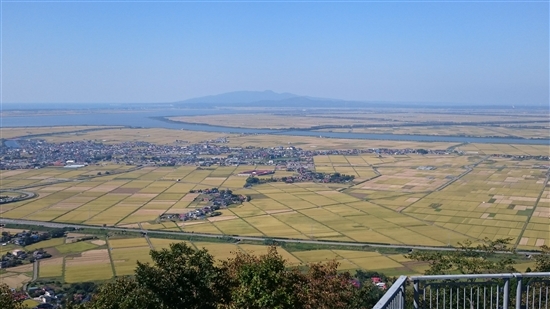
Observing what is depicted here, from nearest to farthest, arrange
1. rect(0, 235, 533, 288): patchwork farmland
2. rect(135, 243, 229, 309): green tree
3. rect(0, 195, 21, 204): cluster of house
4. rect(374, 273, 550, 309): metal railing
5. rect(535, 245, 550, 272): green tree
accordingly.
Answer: rect(374, 273, 550, 309): metal railing < rect(135, 243, 229, 309): green tree < rect(535, 245, 550, 272): green tree < rect(0, 235, 533, 288): patchwork farmland < rect(0, 195, 21, 204): cluster of house

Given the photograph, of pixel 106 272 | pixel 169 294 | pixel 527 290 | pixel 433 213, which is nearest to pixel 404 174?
pixel 433 213

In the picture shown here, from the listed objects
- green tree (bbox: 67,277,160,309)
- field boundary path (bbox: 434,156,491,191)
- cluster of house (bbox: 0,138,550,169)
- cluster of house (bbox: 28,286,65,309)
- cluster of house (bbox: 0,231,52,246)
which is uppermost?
green tree (bbox: 67,277,160,309)

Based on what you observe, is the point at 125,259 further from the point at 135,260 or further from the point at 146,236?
the point at 146,236

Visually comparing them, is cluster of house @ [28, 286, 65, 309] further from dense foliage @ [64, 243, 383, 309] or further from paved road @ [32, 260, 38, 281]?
dense foliage @ [64, 243, 383, 309]

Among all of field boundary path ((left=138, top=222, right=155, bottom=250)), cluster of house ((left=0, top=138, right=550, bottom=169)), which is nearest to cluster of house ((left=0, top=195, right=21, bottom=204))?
field boundary path ((left=138, top=222, right=155, bottom=250))

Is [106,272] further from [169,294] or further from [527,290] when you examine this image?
[527,290]

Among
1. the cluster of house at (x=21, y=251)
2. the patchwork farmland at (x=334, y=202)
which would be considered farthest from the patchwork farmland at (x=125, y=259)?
the cluster of house at (x=21, y=251)
